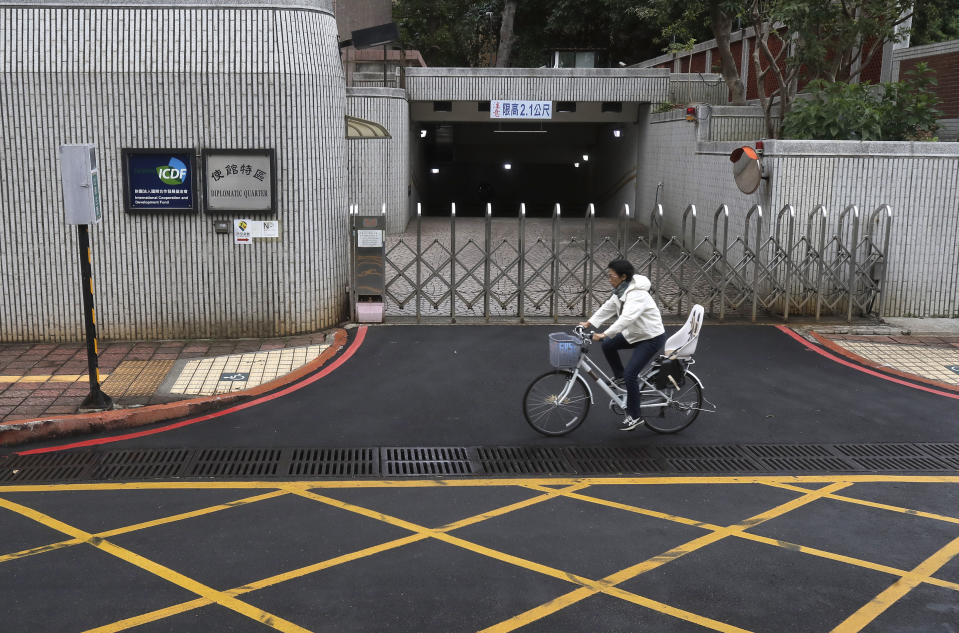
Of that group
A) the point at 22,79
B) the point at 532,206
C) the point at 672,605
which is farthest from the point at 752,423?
the point at 532,206

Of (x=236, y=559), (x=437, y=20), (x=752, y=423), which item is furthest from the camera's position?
(x=437, y=20)

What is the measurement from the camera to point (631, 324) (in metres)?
8.24

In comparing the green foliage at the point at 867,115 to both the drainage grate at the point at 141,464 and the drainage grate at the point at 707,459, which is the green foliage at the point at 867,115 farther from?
the drainage grate at the point at 141,464

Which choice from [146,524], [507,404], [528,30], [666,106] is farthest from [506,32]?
[146,524]

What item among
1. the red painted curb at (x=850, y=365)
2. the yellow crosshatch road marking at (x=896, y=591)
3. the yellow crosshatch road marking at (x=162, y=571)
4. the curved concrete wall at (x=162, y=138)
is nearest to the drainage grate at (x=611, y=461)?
the yellow crosshatch road marking at (x=896, y=591)

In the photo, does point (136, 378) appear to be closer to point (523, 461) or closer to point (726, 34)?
point (523, 461)

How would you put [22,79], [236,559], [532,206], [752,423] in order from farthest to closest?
[532,206], [22,79], [752,423], [236,559]

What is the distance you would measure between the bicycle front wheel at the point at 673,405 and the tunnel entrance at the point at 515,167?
65.5 feet

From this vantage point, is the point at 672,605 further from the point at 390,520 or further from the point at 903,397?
the point at 903,397

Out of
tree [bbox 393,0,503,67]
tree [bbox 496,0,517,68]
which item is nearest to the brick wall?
tree [bbox 496,0,517,68]

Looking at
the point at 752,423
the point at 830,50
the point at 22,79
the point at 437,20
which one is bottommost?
the point at 752,423

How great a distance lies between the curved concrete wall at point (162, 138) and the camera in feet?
36.7

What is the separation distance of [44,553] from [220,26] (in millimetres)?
7399

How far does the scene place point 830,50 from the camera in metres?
19.5
